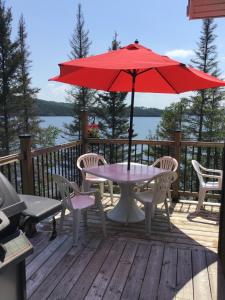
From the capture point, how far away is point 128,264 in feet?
8.87

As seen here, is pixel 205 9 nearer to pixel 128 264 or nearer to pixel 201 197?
pixel 128 264

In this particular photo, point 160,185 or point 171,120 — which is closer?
point 160,185

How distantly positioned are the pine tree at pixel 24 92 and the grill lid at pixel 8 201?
20.3 m

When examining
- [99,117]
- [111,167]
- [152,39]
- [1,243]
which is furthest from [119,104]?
[1,243]

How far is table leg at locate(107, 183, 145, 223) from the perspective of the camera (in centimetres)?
363

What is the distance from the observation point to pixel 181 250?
117 inches

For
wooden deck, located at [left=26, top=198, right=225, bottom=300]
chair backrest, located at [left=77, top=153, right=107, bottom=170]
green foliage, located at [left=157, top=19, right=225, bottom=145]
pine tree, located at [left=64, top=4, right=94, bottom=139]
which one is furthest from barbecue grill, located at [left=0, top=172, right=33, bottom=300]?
green foliage, located at [left=157, top=19, right=225, bottom=145]

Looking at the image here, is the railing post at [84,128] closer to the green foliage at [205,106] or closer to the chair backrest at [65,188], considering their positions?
the chair backrest at [65,188]

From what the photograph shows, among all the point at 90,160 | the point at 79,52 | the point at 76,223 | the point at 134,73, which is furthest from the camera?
the point at 79,52

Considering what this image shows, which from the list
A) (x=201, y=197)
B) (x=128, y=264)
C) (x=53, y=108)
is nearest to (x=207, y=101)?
(x=53, y=108)

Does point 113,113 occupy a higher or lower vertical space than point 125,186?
higher

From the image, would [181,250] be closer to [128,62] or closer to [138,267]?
[138,267]

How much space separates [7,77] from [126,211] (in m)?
18.4

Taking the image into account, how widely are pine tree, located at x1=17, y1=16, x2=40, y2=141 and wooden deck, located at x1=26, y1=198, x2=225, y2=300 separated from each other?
61.7 feet
